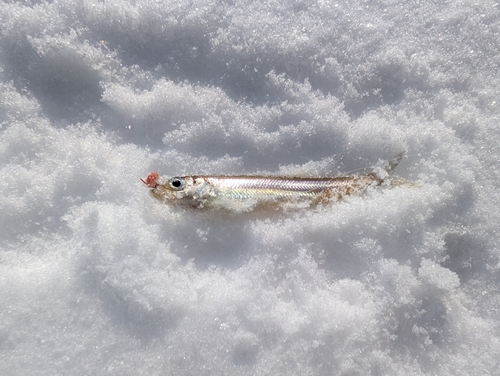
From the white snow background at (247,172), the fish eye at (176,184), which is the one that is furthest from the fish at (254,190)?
the white snow background at (247,172)

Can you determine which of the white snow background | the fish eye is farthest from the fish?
the white snow background

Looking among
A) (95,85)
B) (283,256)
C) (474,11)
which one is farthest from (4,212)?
(474,11)

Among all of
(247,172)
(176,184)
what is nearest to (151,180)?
(176,184)

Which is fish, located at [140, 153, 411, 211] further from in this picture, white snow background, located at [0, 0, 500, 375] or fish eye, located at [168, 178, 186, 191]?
white snow background, located at [0, 0, 500, 375]

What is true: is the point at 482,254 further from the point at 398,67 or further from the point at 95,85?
the point at 95,85

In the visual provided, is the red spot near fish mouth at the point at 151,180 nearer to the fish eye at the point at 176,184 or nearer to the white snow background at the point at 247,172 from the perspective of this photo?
the white snow background at the point at 247,172

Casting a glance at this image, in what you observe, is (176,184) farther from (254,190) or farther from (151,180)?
(254,190)
